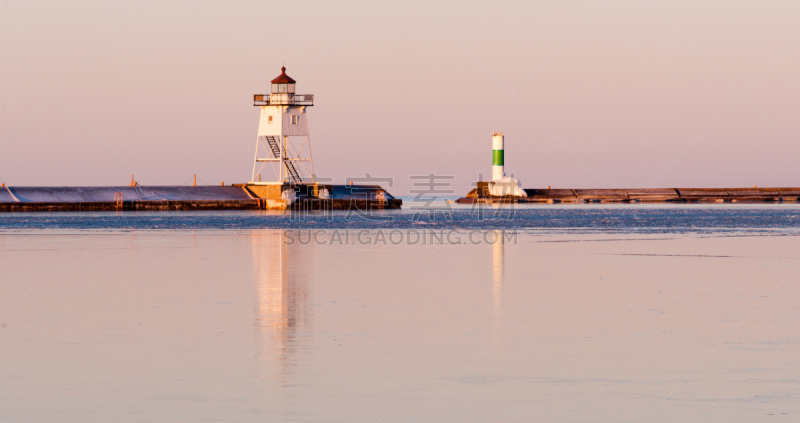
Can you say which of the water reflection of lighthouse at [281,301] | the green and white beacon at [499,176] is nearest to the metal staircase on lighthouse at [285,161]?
the green and white beacon at [499,176]

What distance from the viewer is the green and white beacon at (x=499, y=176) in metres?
96.6

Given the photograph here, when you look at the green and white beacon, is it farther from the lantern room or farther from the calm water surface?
the calm water surface

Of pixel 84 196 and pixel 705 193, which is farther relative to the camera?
pixel 705 193

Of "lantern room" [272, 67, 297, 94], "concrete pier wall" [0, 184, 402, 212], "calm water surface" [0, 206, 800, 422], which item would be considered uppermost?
"lantern room" [272, 67, 297, 94]

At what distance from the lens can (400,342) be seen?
348 inches

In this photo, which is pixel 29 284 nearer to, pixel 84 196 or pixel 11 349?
pixel 11 349

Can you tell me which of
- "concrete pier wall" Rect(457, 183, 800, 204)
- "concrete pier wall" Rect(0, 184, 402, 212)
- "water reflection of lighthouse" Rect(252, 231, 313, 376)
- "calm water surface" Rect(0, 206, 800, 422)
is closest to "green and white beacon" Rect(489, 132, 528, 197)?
"concrete pier wall" Rect(457, 183, 800, 204)

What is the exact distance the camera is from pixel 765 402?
6328 millimetres

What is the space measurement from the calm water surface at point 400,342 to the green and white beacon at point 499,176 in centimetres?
7885

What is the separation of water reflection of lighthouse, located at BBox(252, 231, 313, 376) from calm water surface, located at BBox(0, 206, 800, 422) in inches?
1.9

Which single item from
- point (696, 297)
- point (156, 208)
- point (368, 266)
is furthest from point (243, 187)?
point (696, 297)

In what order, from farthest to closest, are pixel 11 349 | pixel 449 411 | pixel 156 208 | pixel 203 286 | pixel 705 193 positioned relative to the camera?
1. pixel 705 193
2. pixel 156 208
3. pixel 203 286
4. pixel 11 349
5. pixel 449 411

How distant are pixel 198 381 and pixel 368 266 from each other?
440 inches

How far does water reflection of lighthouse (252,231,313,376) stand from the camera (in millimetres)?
8609
